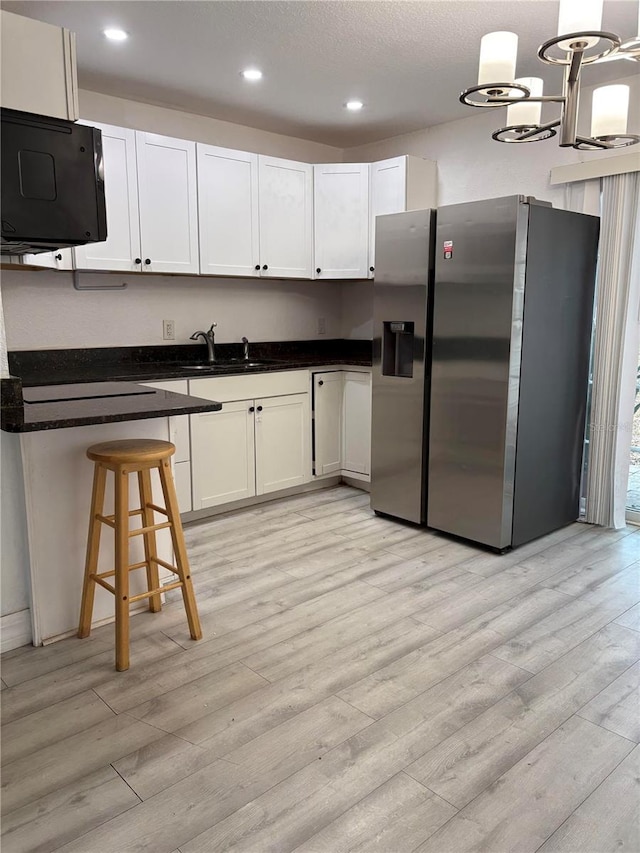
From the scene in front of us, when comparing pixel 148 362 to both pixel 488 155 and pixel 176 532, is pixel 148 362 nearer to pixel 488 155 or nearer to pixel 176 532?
pixel 176 532

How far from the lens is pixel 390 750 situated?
5.92ft

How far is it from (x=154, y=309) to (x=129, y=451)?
1.99 metres

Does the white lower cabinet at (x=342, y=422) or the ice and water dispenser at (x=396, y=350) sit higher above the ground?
the ice and water dispenser at (x=396, y=350)

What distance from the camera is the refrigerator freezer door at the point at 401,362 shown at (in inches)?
135

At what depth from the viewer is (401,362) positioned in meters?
3.75

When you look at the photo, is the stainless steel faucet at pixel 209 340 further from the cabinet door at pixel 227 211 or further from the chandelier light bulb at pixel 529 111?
the chandelier light bulb at pixel 529 111

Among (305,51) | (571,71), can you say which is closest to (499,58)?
(571,71)

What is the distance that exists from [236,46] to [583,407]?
2.62 m

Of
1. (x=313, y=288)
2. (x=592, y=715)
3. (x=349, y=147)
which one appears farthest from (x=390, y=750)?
(x=349, y=147)

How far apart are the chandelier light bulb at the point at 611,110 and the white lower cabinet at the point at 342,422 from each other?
7.61 feet

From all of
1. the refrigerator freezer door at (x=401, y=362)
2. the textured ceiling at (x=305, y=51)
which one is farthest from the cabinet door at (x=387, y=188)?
the refrigerator freezer door at (x=401, y=362)

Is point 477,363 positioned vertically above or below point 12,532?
above

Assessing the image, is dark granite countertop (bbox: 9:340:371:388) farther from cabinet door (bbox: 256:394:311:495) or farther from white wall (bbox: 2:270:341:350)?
cabinet door (bbox: 256:394:311:495)

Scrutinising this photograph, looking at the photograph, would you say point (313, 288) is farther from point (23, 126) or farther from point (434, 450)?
point (23, 126)
